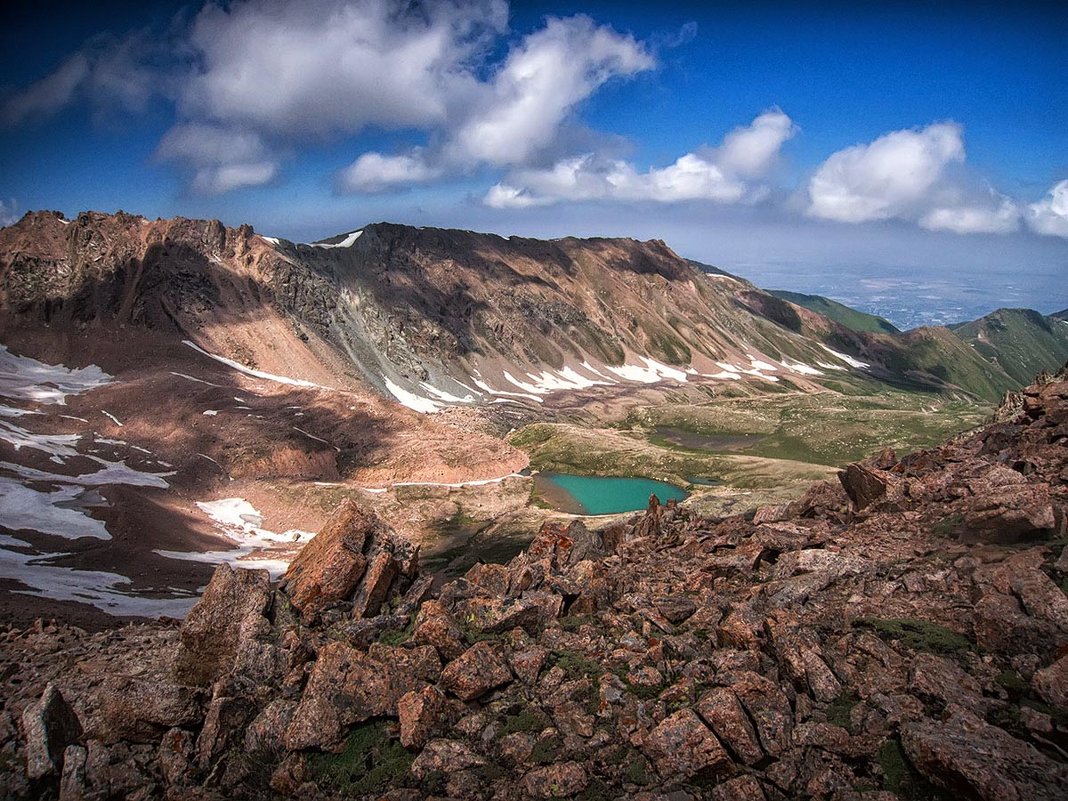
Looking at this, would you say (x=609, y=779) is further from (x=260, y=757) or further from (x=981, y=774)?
(x=260, y=757)

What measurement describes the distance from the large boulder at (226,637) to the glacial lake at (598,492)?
71.2 meters

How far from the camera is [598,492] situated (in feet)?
333

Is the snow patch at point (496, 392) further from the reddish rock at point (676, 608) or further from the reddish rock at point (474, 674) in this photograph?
the reddish rock at point (474, 674)

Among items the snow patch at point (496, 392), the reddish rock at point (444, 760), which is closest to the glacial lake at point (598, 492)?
the snow patch at point (496, 392)

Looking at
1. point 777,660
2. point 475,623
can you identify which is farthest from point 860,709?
point 475,623

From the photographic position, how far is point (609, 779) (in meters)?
12.7

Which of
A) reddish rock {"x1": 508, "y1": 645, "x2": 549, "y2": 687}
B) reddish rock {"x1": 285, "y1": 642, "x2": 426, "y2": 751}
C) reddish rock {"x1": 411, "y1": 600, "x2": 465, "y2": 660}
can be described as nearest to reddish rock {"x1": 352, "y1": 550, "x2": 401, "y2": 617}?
reddish rock {"x1": 411, "y1": 600, "x2": 465, "y2": 660}

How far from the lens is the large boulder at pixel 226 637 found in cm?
1673

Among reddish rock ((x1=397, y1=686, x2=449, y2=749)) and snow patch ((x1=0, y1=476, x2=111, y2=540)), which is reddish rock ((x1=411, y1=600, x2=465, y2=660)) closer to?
reddish rock ((x1=397, y1=686, x2=449, y2=749))

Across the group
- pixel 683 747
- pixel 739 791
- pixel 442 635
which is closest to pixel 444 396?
pixel 442 635

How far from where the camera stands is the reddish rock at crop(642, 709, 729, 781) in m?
12.4

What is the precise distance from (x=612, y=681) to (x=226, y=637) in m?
11.2

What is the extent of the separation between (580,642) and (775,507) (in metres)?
17.2

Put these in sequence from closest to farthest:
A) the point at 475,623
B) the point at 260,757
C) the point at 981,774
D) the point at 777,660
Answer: the point at 981,774, the point at 260,757, the point at 777,660, the point at 475,623
